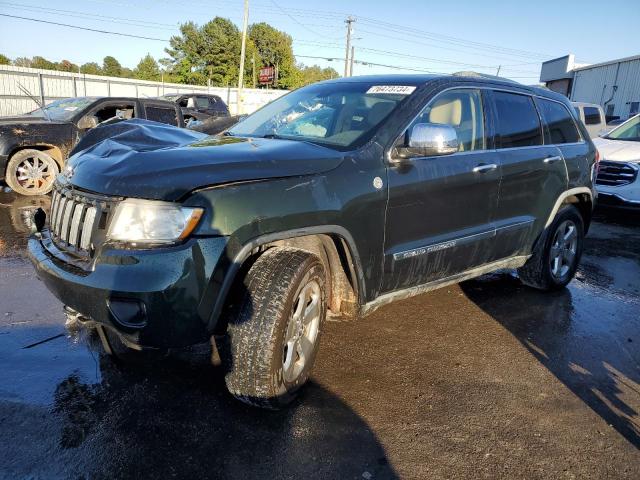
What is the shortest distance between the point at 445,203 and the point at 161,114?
754 cm

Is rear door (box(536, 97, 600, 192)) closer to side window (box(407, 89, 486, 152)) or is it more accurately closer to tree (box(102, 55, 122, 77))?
side window (box(407, 89, 486, 152))

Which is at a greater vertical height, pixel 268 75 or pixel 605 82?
pixel 268 75

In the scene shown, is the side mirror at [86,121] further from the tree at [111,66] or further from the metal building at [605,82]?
the tree at [111,66]

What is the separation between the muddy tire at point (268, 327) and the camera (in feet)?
7.85

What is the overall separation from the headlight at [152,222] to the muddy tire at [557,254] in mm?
3290

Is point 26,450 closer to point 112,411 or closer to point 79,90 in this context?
point 112,411

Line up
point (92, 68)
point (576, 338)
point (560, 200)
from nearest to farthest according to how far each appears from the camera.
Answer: point (576, 338) < point (560, 200) < point (92, 68)

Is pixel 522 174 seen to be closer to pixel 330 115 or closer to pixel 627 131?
pixel 330 115

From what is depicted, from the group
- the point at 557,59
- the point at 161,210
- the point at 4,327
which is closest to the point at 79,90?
the point at 4,327

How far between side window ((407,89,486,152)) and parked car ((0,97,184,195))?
5.40m

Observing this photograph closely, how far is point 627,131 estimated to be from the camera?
9305 millimetres

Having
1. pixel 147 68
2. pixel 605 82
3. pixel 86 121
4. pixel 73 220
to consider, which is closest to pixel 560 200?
pixel 73 220

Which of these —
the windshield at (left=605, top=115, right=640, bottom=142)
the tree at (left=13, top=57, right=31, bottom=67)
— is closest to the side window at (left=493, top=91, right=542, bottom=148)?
the windshield at (left=605, top=115, right=640, bottom=142)

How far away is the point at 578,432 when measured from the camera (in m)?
2.62
